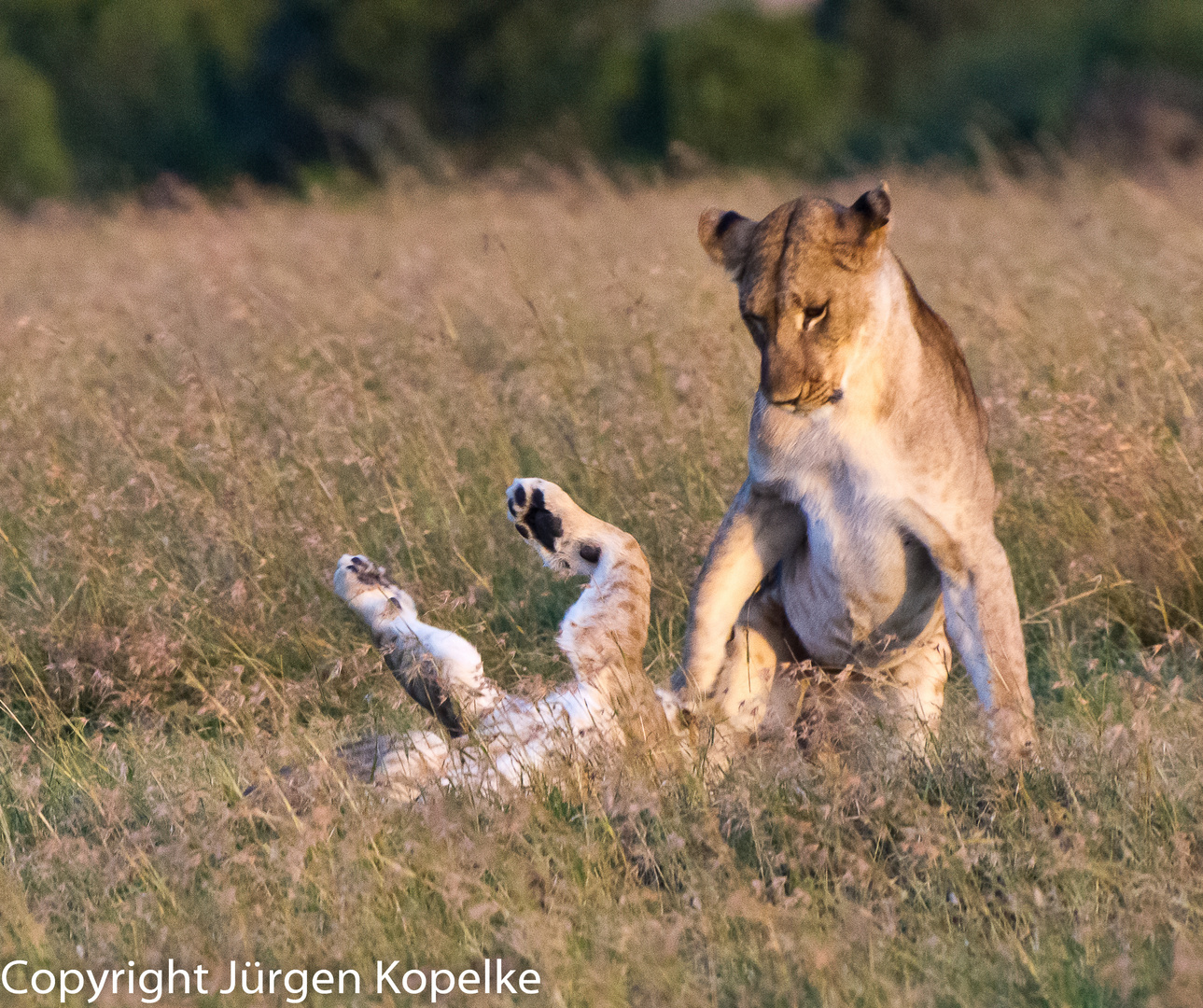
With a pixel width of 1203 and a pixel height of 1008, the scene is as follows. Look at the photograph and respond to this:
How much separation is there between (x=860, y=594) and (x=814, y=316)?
578 mm

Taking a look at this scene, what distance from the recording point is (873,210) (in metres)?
2.80

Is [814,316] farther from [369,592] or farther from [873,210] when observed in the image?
[369,592]

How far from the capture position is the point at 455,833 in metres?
2.63

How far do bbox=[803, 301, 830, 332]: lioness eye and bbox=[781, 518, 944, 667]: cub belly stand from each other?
1.33ft

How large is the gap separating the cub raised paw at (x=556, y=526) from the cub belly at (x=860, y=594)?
0.50 meters

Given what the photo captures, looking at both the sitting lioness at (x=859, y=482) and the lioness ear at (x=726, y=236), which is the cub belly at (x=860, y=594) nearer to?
the sitting lioness at (x=859, y=482)

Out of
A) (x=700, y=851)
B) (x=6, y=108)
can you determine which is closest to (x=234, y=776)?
(x=700, y=851)

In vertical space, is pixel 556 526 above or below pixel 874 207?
below

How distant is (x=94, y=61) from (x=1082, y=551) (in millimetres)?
27944

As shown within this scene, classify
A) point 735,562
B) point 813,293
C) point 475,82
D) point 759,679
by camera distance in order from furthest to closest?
point 475,82
point 759,679
point 735,562
point 813,293

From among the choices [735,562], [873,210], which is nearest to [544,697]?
[735,562]

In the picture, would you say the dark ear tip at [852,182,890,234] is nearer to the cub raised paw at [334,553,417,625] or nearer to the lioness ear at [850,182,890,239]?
the lioness ear at [850,182,890,239]

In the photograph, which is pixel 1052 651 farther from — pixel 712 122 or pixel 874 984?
pixel 712 122

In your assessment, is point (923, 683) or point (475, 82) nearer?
point (923, 683)
